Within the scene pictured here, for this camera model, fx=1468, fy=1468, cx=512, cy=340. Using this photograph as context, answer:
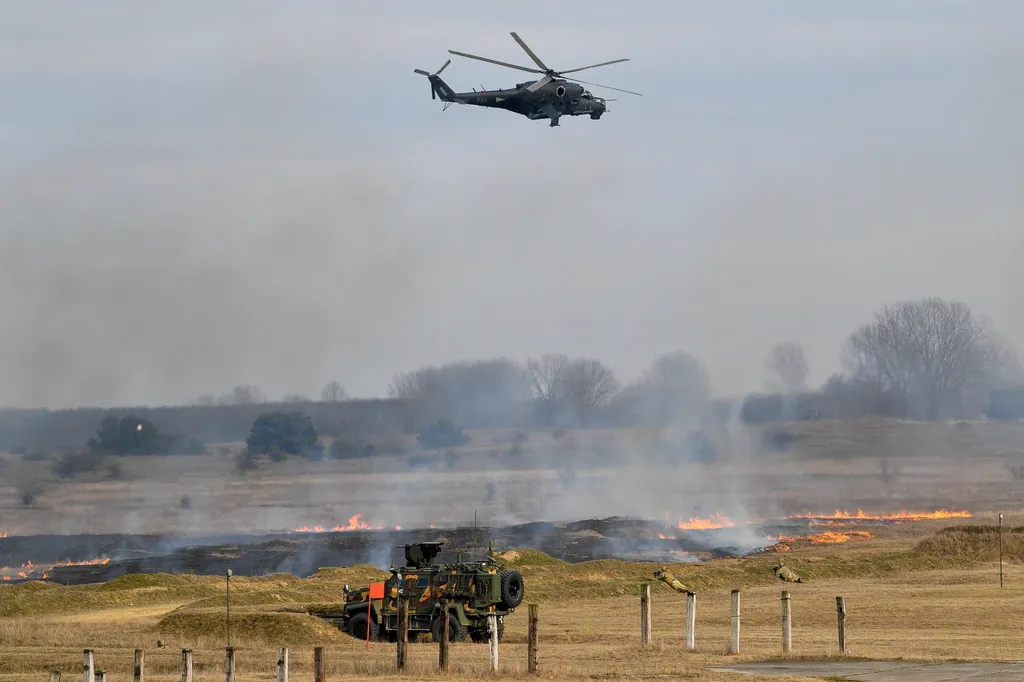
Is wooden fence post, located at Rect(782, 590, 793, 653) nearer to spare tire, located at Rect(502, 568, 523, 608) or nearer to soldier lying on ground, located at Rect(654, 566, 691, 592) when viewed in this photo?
spare tire, located at Rect(502, 568, 523, 608)

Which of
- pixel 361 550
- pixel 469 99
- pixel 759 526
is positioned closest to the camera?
pixel 469 99

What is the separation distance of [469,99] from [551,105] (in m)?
5.41

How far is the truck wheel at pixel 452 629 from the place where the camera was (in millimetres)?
43812

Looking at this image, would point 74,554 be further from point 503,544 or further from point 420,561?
point 420,561

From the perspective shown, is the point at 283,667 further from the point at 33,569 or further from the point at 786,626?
the point at 33,569

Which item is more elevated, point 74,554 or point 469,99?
point 469,99

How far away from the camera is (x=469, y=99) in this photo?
249 feet

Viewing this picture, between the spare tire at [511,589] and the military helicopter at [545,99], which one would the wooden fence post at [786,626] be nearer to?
the spare tire at [511,589]

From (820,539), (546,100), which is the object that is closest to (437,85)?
(546,100)

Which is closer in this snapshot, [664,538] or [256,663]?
[256,663]

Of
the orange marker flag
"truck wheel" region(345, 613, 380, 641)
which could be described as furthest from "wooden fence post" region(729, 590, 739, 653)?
"truck wheel" region(345, 613, 380, 641)

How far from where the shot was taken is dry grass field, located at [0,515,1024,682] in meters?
36.5

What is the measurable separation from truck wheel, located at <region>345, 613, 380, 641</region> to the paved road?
518 inches

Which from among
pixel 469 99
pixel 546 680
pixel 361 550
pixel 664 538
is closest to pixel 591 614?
pixel 546 680
